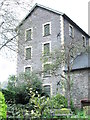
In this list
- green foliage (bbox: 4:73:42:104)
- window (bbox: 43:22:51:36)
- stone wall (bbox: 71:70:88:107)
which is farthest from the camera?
window (bbox: 43:22:51:36)

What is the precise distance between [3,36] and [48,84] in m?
13.1

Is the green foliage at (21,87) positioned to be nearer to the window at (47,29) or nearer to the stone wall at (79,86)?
the stone wall at (79,86)

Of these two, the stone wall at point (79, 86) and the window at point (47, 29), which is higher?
the window at point (47, 29)

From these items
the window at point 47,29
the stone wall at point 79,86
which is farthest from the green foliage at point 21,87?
the window at point 47,29

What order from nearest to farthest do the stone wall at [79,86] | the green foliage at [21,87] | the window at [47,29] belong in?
the green foliage at [21,87] → the stone wall at [79,86] → the window at [47,29]

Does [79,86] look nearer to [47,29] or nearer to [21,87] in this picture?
[21,87]

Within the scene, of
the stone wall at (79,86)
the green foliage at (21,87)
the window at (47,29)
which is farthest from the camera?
the window at (47,29)

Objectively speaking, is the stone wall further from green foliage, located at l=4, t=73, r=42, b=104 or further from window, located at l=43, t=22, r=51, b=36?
window, located at l=43, t=22, r=51, b=36

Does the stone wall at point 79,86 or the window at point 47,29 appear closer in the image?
the stone wall at point 79,86

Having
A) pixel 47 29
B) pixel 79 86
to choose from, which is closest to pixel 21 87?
pixel 79 86

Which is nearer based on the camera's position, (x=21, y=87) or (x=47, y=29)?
(x=21, y=87)

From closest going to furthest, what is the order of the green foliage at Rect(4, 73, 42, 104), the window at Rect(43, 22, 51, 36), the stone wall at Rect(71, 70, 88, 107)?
the green foliage at Rect(4, 73, 42, 104) < the stone wall at Rect(71, 70, 88, 107) < the window at Rect(43, 22, 51, 36)

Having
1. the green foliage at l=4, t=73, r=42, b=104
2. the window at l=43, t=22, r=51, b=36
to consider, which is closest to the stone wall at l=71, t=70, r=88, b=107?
the green foliage at l=4, t=73, r=42, b=104

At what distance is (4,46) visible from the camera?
11914 mm
